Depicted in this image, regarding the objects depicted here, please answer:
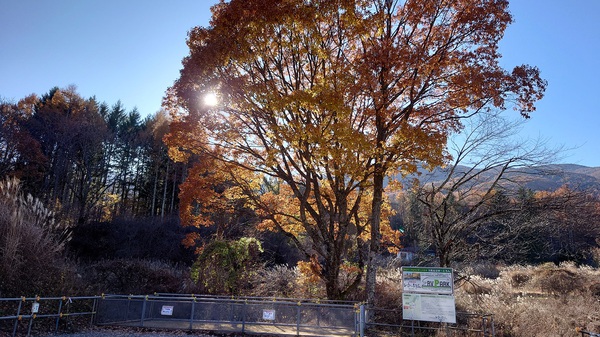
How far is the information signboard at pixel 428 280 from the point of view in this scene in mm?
9609

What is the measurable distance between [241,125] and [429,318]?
860 cm

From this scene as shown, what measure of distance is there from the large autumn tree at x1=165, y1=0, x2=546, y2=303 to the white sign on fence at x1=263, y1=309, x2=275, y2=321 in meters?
3.03

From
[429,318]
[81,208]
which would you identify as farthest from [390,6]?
[81,208]

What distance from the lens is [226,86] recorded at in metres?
11.6

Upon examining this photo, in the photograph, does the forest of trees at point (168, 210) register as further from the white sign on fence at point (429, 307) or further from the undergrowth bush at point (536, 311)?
the white sign on fence at point (429, 307)

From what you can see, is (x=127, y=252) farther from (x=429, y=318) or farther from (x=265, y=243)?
(x=429, y=318)

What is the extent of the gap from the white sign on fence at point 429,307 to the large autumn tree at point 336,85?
2906 millimetres

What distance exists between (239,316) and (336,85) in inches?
304

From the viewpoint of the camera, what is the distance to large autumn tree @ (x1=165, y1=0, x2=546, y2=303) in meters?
11.0

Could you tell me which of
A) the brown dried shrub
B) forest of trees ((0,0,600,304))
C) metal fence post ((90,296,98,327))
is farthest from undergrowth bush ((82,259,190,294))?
the brown dried shrub

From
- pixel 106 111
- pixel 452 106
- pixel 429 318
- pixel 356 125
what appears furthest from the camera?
pixel 106 111

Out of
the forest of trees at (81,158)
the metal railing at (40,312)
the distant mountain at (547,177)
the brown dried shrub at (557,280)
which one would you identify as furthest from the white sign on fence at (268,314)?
the forest of trees at (81,158)

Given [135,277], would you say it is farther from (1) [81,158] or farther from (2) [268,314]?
(1) [81,158]

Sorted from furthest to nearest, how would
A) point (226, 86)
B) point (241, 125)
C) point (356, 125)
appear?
point (356, 125)
point (241, 125)
point (226, 86)
